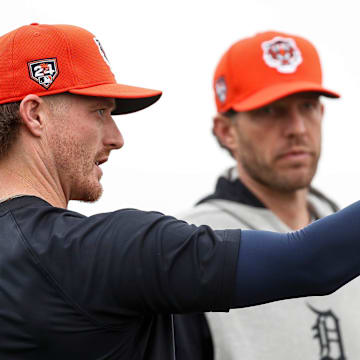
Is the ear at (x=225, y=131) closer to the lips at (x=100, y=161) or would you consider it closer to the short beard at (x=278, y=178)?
the short beard at (x=278, y=178)

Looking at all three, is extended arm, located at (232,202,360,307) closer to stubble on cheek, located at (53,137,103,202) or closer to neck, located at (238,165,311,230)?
stubble on cheek, located at (53,137,103,202)

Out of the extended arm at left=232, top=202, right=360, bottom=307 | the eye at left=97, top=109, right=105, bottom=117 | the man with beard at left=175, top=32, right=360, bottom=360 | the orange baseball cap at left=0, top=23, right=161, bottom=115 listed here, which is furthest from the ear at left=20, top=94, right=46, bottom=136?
the man with beard at left=175, top=32, right=360, bottom=360

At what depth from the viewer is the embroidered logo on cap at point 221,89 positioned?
3.70 m

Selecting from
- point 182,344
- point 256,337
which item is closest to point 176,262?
point 182,344

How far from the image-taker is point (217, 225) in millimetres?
3410

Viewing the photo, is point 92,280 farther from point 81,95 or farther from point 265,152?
point 265,152

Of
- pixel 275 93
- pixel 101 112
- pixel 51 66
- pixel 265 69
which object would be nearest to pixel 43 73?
pixel 51 66

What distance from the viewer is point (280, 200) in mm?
3594

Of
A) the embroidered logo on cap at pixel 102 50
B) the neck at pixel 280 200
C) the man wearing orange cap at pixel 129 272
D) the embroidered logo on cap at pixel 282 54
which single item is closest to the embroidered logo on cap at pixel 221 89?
the embroidered logo on cap at pixel 282 54

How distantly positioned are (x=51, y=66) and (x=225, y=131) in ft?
5.77

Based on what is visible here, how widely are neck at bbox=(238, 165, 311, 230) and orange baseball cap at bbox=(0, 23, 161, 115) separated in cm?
150

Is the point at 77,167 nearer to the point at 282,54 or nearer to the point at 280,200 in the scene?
the point at 280,200

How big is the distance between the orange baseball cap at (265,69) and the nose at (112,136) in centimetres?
138

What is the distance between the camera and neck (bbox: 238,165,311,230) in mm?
3576
